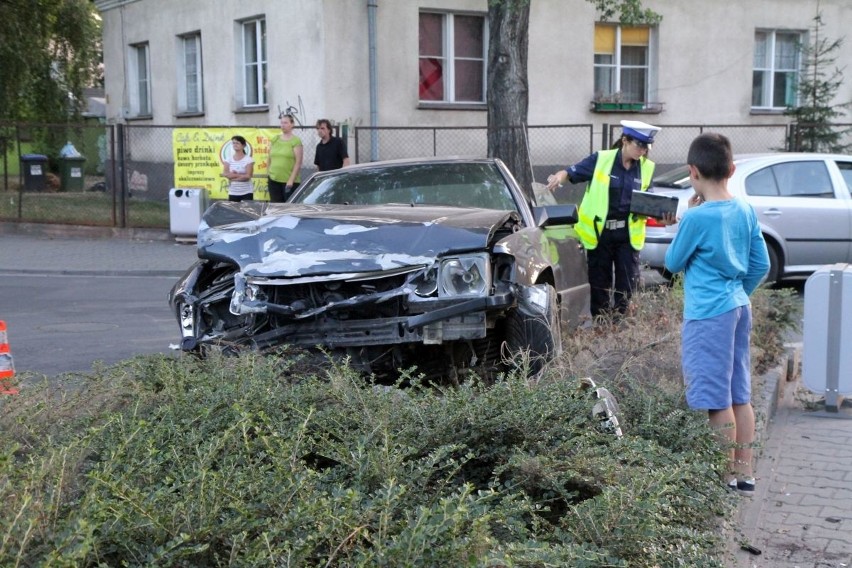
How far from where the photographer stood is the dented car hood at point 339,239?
5777 millimetres

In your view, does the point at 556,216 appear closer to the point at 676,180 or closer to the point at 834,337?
the point at 834,337

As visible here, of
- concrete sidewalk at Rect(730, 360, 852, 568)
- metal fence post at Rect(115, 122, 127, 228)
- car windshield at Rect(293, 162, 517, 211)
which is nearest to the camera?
concrete sidewalk at Rect(730, 360, 852, 568)

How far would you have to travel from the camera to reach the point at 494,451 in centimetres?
395

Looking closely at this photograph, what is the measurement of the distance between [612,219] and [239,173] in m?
9.22

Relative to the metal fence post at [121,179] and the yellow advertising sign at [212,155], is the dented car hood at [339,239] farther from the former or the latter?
the metal fence post at [121,179]

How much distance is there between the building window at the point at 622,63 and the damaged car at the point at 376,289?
16332 mm

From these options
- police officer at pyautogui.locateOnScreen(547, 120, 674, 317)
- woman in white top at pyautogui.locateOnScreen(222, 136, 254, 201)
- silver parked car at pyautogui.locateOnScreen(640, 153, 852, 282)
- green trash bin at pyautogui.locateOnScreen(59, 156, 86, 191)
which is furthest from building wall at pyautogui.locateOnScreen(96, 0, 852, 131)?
police officer at pyautogui.locateOnScreen(547, 120, 674, 317)

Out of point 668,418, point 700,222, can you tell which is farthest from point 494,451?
point 700,222

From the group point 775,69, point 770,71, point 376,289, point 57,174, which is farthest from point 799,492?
point 775,69

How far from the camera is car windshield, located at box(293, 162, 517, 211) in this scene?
7.62 m

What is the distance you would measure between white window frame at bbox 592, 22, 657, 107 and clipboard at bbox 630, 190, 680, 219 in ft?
54.1

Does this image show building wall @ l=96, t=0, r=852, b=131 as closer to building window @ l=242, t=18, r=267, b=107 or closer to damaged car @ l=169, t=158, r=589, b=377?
building window @ l=242, t=18, r=267, b=107

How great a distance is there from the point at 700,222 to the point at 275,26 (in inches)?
627

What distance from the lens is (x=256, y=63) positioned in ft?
68.2
